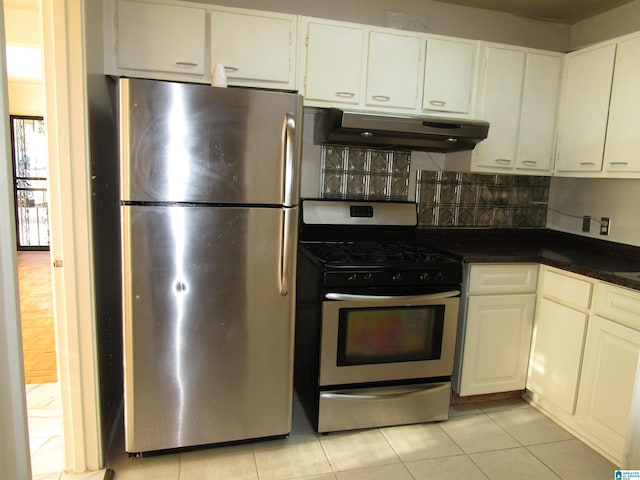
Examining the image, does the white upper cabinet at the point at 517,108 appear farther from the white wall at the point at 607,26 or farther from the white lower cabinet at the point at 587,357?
the white lower cabinet at the point at 587,357

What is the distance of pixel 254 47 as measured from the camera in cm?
227

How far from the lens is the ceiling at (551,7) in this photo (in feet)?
8.96

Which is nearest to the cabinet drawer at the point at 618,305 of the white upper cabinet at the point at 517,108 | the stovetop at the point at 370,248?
the stovetop at the point at 370,248

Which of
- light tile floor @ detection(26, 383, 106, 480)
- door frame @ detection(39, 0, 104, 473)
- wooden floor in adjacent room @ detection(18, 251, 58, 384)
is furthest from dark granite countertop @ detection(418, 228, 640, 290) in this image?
wooden floor in adjacent room @ detection(18, 251, 58, 384)

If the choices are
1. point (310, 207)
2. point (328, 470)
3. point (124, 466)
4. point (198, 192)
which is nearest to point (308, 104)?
point (310, 207)

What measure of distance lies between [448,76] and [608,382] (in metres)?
1.83

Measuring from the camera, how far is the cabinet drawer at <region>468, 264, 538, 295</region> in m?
2.40

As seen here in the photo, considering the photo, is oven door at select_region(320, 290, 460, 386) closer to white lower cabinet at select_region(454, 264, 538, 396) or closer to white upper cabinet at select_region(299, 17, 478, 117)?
white lower cabinet at select_region(454, 264, 538, 396)

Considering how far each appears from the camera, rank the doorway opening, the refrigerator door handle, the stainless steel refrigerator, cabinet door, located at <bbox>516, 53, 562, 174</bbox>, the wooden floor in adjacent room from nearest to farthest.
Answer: the stainless steel refrigerator, the refrigerator door handle, cabinet door, located at <bbox>516, 53, 562, 174</bbox>, the wooden floor in adjacent room, the doorway opening

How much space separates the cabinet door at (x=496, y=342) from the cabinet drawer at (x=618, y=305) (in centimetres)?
42

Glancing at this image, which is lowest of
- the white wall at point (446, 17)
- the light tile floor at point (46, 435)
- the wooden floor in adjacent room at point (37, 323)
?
the light tile floor at point (46, 435)

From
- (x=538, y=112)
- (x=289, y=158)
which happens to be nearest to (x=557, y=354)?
(x=538, y=112)

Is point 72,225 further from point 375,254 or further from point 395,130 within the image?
point 395,130

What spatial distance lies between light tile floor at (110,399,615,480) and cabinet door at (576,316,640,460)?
15cm
